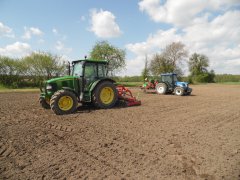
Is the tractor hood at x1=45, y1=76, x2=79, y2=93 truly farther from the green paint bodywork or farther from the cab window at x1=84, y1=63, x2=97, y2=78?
the cab window at x1=84, y1=63, x2=97, y2=78

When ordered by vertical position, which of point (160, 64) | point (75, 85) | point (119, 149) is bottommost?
point (119, 149)

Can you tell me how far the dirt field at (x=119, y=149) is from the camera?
11.2 feet

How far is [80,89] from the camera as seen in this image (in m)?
8.90

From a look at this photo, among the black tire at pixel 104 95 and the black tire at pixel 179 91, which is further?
the black tire at pixel 179 91

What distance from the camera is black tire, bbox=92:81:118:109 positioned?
9203 millimetres

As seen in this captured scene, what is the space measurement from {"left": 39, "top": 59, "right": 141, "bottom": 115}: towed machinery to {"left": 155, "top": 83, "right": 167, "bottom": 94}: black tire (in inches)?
314

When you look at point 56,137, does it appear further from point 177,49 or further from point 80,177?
point 177,49

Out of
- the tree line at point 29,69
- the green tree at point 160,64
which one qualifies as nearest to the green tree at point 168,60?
the green tree at point 160,64

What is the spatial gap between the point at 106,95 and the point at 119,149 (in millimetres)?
5470

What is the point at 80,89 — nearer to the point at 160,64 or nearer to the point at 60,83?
the point at 60,83

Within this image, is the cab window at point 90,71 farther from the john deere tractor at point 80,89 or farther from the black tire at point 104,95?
the black tire at point 104,95

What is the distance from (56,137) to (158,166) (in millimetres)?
2666

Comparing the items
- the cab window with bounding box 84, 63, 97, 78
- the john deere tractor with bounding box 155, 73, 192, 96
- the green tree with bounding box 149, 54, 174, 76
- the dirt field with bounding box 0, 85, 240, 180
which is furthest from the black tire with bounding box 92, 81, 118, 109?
the green tree with bounding box 149, 54, 174, 76

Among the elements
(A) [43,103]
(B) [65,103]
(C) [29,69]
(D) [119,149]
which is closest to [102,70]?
(B) [65,103]
